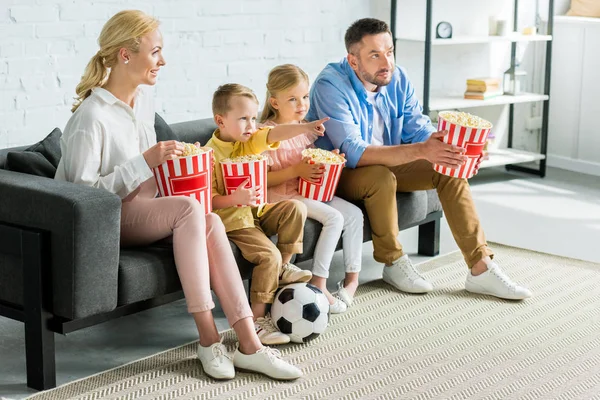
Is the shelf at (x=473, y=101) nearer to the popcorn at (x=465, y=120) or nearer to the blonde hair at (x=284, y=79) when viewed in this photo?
the popcorn at (x=465, y=120)

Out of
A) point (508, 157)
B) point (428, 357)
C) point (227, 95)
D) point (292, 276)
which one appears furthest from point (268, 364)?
point (508, 157)

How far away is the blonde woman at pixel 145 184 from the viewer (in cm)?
286

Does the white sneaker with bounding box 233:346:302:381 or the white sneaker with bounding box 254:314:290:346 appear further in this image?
the white sneaker with bounding box 254:314:290:346

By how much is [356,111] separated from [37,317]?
4.97 feet

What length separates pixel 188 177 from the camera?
288cm

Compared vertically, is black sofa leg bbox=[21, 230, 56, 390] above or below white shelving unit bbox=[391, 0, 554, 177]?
below

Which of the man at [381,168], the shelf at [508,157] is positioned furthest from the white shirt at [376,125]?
the shelf at [508,157]

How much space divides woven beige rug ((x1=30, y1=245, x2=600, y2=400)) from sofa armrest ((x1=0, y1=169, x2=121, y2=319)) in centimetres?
26

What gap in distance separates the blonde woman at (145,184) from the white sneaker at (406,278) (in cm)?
90

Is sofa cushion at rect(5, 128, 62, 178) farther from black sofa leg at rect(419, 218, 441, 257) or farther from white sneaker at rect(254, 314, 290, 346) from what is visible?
black sofa leg at rect(419, 218, 441, 257)

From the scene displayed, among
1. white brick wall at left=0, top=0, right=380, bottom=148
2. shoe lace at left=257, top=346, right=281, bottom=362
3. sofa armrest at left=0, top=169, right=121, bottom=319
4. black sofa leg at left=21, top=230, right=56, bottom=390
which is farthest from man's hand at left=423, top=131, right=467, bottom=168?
white brick wall at left=0, top=0, right=380, bottom=148

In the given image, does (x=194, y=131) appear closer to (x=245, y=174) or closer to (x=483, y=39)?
(x=245, y=174)

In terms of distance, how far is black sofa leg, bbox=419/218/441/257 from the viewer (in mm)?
4141

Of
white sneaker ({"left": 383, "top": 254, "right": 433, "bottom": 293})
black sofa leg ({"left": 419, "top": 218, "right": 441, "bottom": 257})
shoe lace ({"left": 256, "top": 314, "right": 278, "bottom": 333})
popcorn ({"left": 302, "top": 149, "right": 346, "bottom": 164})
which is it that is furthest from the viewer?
black sofa leg ({"left": 419, "top": 218, "right": 441, "bottom": 257})
